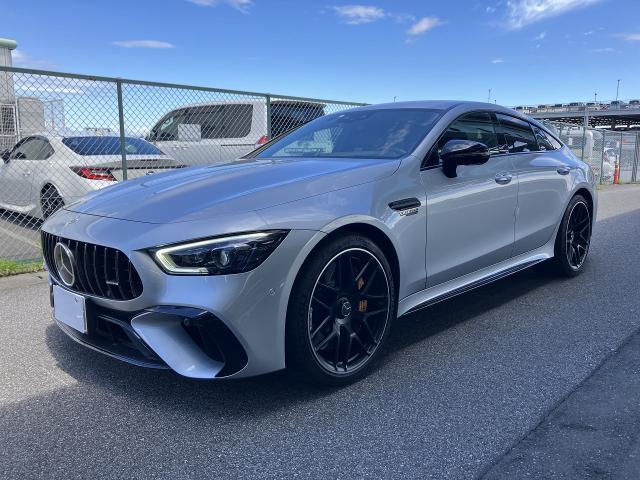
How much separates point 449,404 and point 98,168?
5012 mm

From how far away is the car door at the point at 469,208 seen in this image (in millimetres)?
3303

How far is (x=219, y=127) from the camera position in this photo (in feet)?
25.2

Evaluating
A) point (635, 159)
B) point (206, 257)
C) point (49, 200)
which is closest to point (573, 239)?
point (206, 257)

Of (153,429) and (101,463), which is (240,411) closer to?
(153,429)

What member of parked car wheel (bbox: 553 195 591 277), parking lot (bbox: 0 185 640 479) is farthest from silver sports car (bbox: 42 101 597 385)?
parked car wheel (bbox: 553 195 591 277)

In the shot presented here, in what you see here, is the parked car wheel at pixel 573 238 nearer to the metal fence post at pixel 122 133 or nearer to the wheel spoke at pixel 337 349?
the wheel spoke at pixel 337 349

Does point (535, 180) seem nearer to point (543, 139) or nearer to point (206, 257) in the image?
point (543, 139)

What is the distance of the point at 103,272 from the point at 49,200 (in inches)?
184

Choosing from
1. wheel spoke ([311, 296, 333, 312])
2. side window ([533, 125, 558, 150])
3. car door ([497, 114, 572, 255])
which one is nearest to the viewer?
wheel spoke ([311, 296, 333, 312])

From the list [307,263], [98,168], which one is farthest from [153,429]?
[98,168]

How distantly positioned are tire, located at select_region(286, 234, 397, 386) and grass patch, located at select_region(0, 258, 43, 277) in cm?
368

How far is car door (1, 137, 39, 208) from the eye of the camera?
661 centimetres

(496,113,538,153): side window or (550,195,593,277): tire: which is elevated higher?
(496,113,538,153): side window

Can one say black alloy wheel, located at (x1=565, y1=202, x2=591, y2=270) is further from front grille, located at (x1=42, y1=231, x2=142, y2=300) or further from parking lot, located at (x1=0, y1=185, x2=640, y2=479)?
front grille, located at (x1=42, y1=231, x2=142, y2=300)
